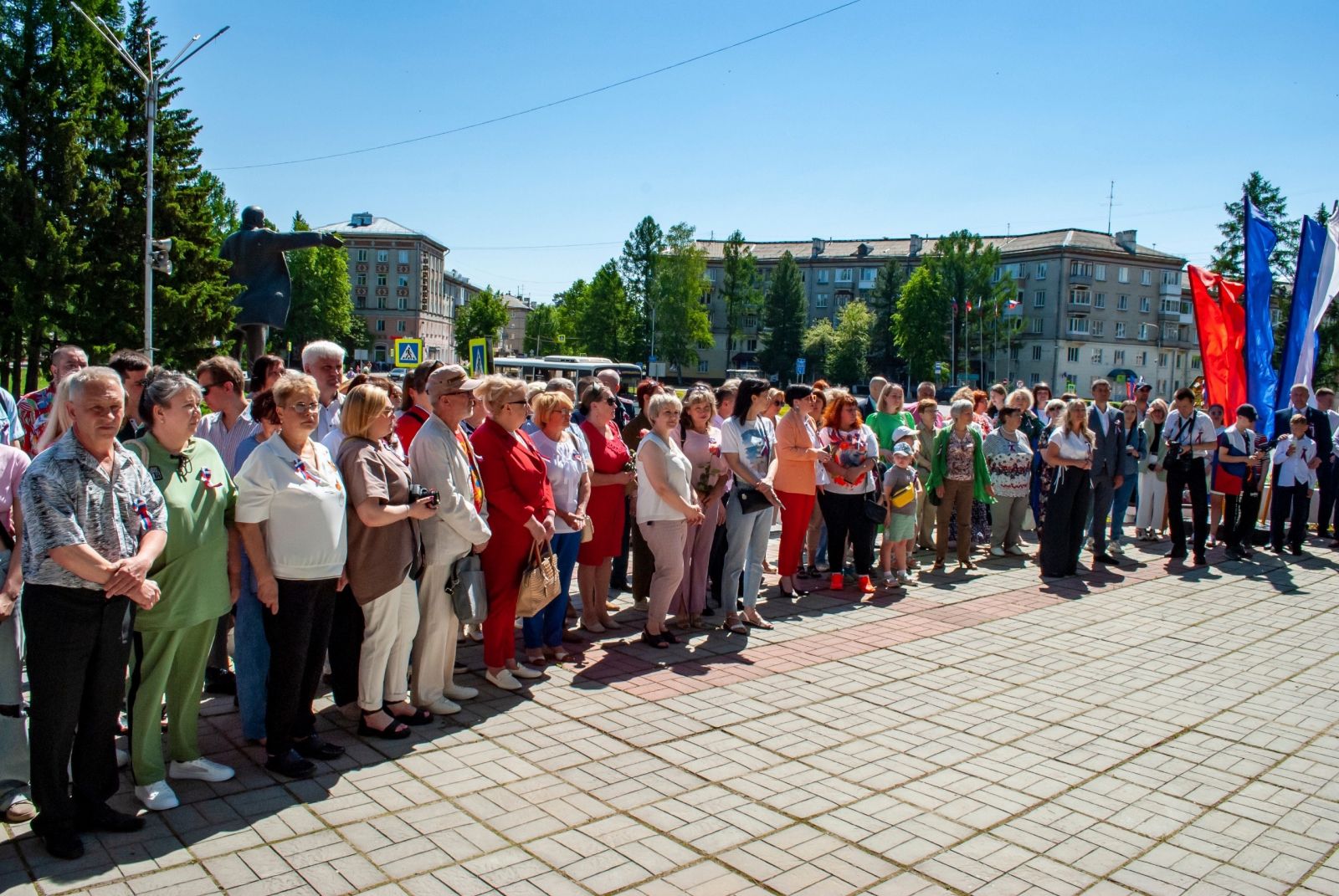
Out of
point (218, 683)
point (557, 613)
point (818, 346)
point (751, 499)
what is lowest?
point (218, 683)

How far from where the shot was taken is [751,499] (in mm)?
7230

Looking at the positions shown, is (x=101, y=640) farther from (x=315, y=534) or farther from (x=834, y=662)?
(x=834, y=662)

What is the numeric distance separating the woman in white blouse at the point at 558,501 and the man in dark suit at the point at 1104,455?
614 cm

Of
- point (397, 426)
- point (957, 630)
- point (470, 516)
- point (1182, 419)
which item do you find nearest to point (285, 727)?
point (470, 516)

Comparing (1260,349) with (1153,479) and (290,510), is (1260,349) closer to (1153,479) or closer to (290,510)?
(1153,479)

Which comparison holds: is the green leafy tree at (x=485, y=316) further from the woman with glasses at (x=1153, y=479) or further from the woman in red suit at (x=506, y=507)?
the woman in red suit at (x=506, y=507)

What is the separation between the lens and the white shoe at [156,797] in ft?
12.9

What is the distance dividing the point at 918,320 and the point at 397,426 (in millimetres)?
79273

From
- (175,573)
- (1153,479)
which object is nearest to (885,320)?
(1153,479)

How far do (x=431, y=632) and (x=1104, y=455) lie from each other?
759cm

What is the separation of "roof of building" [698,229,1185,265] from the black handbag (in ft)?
263

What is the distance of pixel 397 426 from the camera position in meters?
6.06

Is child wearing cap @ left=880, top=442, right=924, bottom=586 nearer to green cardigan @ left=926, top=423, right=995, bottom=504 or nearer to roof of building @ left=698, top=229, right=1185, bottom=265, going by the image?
green cardigan @ left=926, top=423, right=995, bottom=504

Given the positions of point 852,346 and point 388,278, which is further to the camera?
point 388,278
